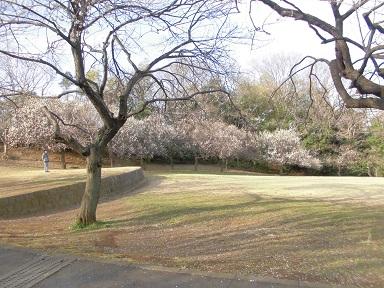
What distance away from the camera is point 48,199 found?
54.2 feet

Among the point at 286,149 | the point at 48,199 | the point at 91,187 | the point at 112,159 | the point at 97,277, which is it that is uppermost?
the point at 286,149

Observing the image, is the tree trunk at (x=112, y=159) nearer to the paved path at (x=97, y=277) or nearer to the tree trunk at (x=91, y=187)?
the tree trunk at (x=91, y=187)

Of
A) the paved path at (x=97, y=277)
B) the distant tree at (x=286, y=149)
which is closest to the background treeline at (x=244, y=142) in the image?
the distant tree at (x=286, y=149)

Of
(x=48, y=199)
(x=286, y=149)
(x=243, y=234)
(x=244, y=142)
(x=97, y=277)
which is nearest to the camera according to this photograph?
(x=97, y=277)

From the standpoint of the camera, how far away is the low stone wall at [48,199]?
1486 centimetres

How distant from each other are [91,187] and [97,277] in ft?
19.9

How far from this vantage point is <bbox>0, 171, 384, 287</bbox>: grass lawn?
227 inches

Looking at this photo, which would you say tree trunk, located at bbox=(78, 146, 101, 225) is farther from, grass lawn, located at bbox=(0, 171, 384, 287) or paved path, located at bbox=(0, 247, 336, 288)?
paved path, located at bbox=(0, 247, 336, 288)

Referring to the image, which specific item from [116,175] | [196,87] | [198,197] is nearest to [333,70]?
[196,87]

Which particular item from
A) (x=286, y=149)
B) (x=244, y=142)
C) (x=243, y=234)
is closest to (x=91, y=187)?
(x=243, y=234)

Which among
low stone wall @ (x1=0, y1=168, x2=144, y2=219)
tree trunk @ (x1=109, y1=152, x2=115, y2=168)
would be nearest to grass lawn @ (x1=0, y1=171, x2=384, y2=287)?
low stone wall @ (x1=0, y1=168, x2=144, y2=219)

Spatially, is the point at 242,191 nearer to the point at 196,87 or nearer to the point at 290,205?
the point at 290,205

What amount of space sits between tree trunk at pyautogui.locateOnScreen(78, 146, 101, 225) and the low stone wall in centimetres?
538

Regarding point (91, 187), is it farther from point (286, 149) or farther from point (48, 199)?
point (286, 149)
